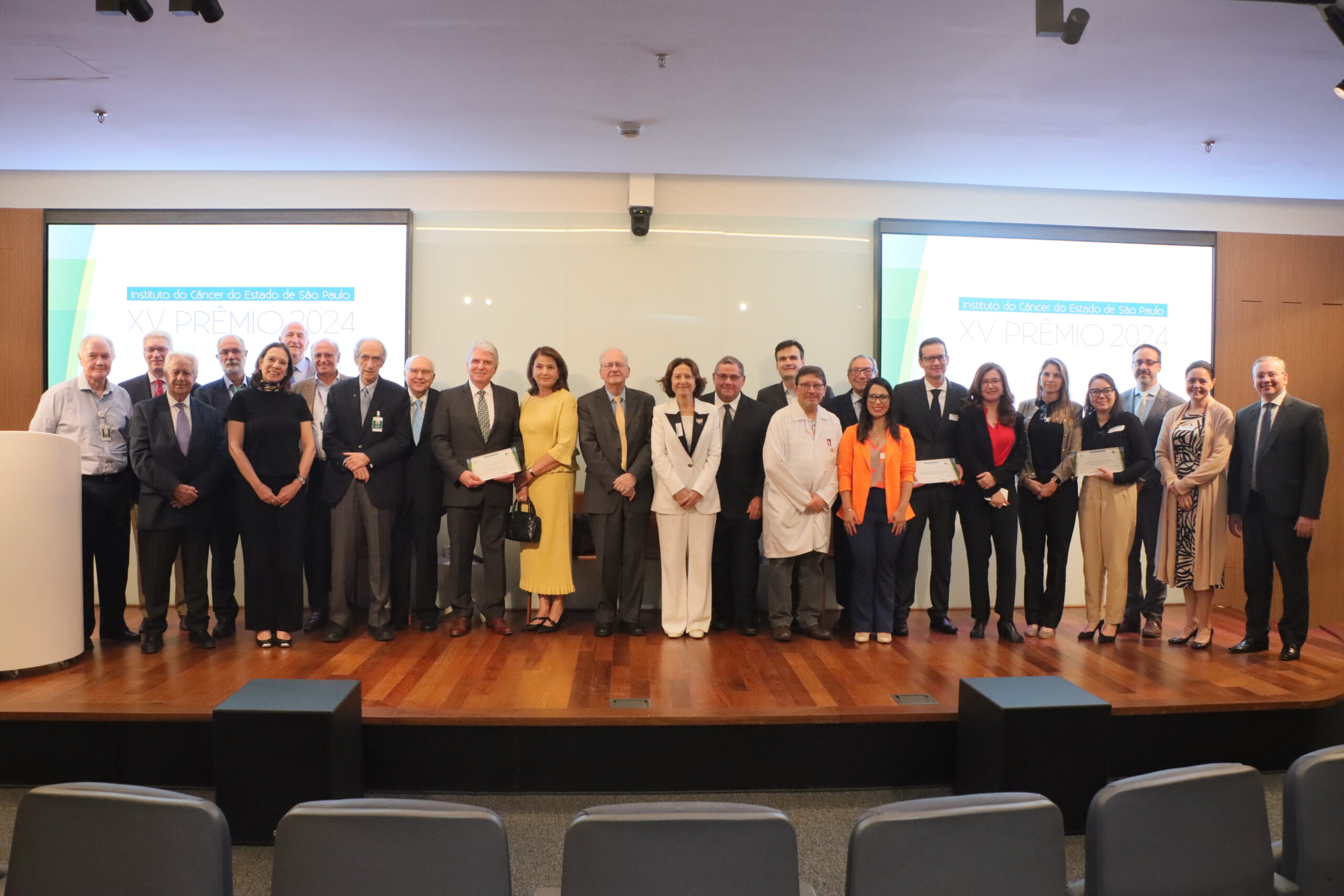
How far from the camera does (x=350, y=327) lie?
6094mm

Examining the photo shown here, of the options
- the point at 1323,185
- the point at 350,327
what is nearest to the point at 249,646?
the point at 350,327

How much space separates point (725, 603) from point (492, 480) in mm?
1566

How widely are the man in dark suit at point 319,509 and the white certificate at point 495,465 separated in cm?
89

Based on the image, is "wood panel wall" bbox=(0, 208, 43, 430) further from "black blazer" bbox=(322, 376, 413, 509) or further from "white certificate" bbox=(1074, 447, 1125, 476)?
"white certificate" bbox=(1074, 447, 1125, 476)

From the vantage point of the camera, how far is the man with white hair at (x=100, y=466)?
450 centimetres

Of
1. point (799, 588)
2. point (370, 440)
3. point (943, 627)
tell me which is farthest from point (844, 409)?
point (370, 440)

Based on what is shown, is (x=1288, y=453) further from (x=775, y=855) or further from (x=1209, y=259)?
(x=775, y=855)

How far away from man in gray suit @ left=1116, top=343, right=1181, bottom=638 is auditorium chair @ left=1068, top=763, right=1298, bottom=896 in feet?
11.9

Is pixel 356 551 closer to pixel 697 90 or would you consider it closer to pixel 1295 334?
pixel 697 90

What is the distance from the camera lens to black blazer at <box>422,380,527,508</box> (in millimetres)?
4832

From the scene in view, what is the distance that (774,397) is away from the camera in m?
5.41

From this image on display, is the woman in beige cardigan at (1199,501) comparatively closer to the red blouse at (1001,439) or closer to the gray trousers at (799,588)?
the red blouse at (1001,439)

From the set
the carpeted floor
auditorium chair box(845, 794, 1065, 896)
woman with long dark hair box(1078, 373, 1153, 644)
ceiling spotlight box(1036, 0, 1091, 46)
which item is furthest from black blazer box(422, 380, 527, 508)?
auditorium chair box(845, 794, 1065, 896)

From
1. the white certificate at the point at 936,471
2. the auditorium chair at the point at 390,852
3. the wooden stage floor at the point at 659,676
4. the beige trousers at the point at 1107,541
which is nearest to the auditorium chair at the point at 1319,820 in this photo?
Answer: the auditorium chair at the point at 390,852
